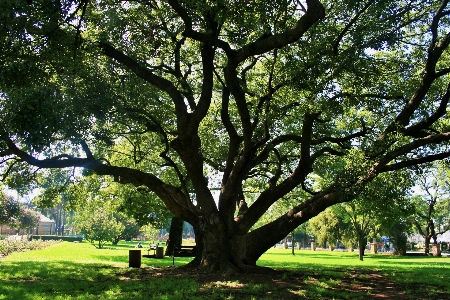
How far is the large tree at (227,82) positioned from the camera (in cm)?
798

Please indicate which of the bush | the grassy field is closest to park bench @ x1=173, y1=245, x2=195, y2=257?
the grassy field

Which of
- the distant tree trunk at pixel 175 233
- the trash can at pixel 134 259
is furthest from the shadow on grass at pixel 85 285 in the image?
the distant tree trunk at pixel 175 233

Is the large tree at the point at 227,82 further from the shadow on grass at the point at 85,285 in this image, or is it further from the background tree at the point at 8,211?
the background tree at the point at 8,211

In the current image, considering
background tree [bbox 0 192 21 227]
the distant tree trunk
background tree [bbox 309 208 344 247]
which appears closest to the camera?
the distant tree trunk

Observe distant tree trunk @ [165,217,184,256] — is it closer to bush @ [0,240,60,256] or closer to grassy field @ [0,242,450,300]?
bush @ [0,240,60,256]

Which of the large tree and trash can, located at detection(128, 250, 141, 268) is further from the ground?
the large tree

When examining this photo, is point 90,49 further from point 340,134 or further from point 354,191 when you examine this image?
point 340,134

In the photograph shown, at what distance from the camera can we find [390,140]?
36.2 feet

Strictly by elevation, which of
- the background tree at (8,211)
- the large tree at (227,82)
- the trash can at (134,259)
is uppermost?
the large tree at (227,82)

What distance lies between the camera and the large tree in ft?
26.2

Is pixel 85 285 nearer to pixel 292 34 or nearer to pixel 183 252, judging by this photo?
pixel 292 34

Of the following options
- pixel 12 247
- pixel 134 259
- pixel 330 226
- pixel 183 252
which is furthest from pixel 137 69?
pixel 330 226

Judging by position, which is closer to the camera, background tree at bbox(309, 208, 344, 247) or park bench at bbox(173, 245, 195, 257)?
park bench at bbox(173, 245, 195, 257)

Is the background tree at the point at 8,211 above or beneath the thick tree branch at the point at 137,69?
beneath
